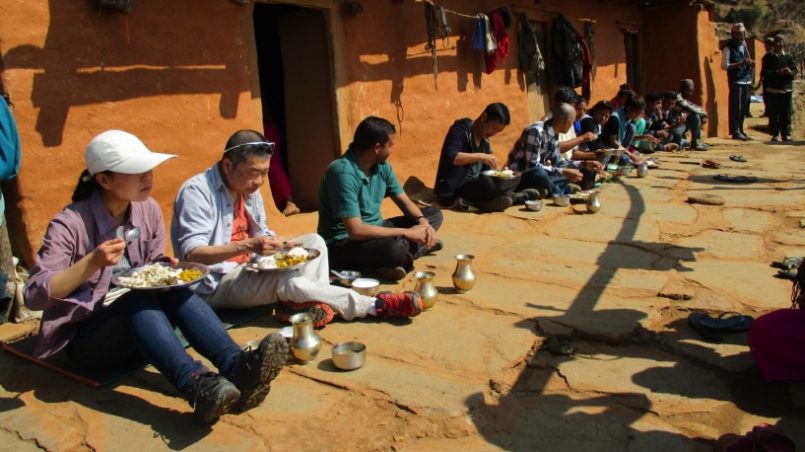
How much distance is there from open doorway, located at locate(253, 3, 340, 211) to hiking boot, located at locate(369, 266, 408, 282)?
2.25 m

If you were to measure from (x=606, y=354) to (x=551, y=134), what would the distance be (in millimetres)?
3905

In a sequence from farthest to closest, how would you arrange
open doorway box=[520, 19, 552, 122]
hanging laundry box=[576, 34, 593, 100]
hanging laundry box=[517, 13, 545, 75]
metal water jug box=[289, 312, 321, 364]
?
hanging laundry box=[576, 34, 593, 100] → open doorway box=[520, 19, 552, 122] → hanging laundry box=[517, 13, 545, 75] → metal water jug box=[289, 312, 321, 364]

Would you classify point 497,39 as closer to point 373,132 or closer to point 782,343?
point 373,132

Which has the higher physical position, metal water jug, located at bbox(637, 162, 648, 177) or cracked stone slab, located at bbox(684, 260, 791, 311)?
metal water jug, located at bbox(637, 162, 648, 177)

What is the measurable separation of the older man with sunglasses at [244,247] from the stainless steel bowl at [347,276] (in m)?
0.37

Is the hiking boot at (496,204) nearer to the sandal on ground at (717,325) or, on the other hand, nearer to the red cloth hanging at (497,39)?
the red cloth hanging at (497,39)

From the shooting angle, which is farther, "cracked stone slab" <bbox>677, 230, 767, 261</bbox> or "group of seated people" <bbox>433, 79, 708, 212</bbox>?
"group of seated people" <bbox>433, 79, 708, 212</bbox>

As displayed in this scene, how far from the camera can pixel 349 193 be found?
12.2 feet

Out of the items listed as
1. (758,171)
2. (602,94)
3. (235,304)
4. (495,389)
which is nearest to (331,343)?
(235,304)

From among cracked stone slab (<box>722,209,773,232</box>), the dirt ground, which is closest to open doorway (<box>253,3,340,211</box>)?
the dirt ground

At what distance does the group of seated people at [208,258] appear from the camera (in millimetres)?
2289

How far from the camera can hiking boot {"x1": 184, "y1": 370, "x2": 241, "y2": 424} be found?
7.11 feet

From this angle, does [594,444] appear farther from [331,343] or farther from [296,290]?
[296,290]

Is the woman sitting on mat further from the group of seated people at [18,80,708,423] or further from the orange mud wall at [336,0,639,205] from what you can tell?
the orange mud wall at [336,0,639,205]
